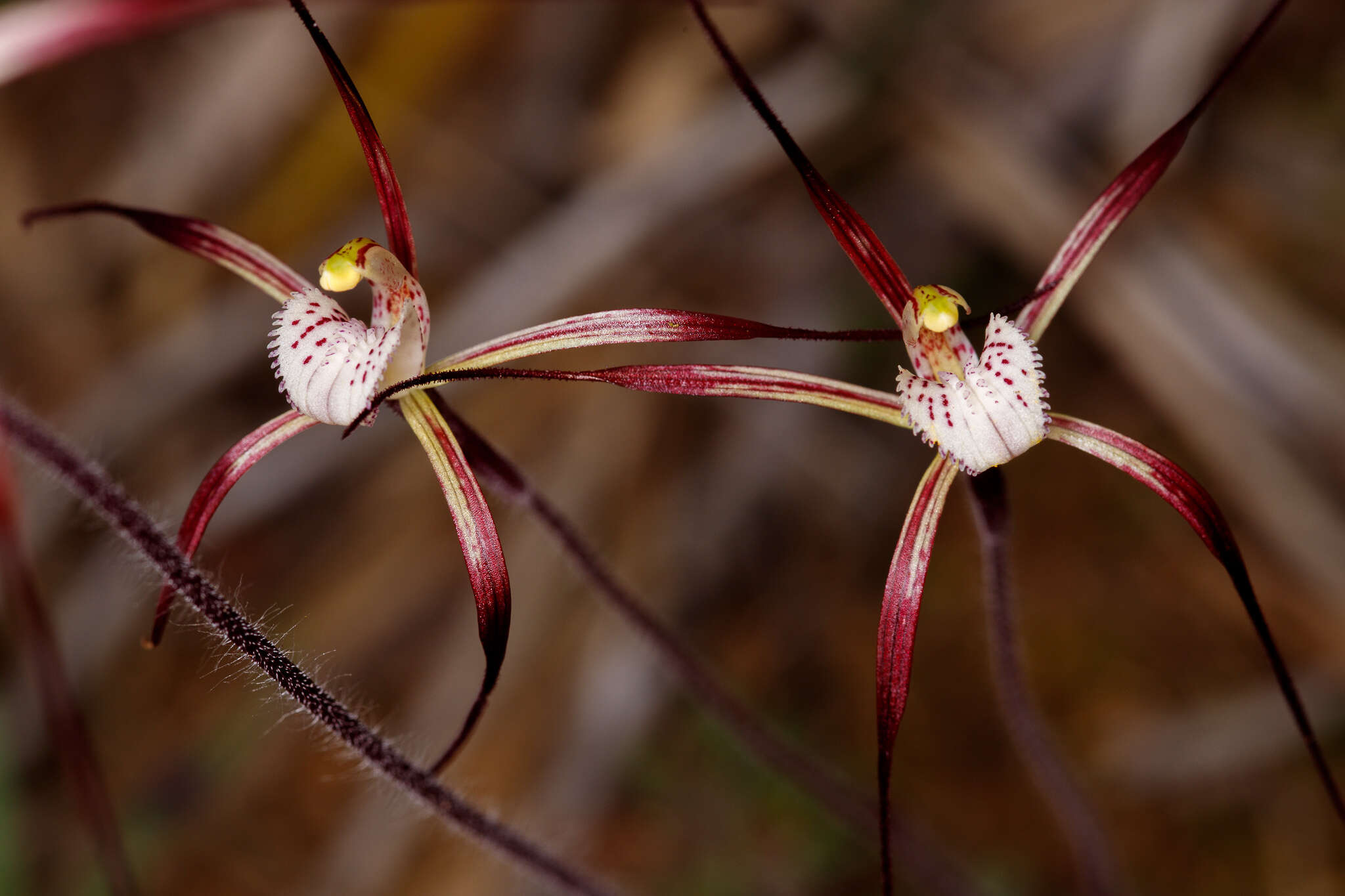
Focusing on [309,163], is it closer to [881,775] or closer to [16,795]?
[16,795]

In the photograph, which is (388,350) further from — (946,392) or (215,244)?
(946,392)

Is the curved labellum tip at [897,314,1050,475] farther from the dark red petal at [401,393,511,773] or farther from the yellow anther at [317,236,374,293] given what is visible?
the yellow anther at [317,236,374,293]

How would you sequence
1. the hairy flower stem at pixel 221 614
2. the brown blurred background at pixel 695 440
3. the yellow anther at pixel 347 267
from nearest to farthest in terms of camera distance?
1. the hairy flower stem at pixel 221 614
2. the yellow anther at pixel 347 267
3. the brown blurred background at pixel 695 440

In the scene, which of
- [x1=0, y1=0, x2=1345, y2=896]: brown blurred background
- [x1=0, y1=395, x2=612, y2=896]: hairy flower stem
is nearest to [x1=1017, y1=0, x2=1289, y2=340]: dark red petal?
[x1=0, y1=395, x2=612, y2=896]: hairy flower stem

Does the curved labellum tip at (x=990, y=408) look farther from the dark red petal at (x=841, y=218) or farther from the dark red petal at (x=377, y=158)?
the dark red petal at (x=377, y=158)

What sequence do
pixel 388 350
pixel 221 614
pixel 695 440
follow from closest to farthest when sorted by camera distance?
pixel 221 614 → pixel 388 350 → pixel 695 440

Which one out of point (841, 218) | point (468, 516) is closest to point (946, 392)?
point (841, 218)

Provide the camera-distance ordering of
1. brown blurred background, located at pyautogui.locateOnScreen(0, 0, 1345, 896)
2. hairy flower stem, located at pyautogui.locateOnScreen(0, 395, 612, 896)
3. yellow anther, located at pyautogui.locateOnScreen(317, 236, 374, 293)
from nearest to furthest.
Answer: hairy flower stem, located at pyautogui.locateOnScreen(0, 395, 612, 896)
yellow anther, located at pyautogui.locateOnScreen(317, 236, 374, 293)
brown blurred background, located at pyautogui.locateOnScreen(0, 0, 1345, 896)

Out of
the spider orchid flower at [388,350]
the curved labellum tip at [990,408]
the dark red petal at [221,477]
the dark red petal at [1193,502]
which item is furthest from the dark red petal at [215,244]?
the dark red petal at [1193,502]
